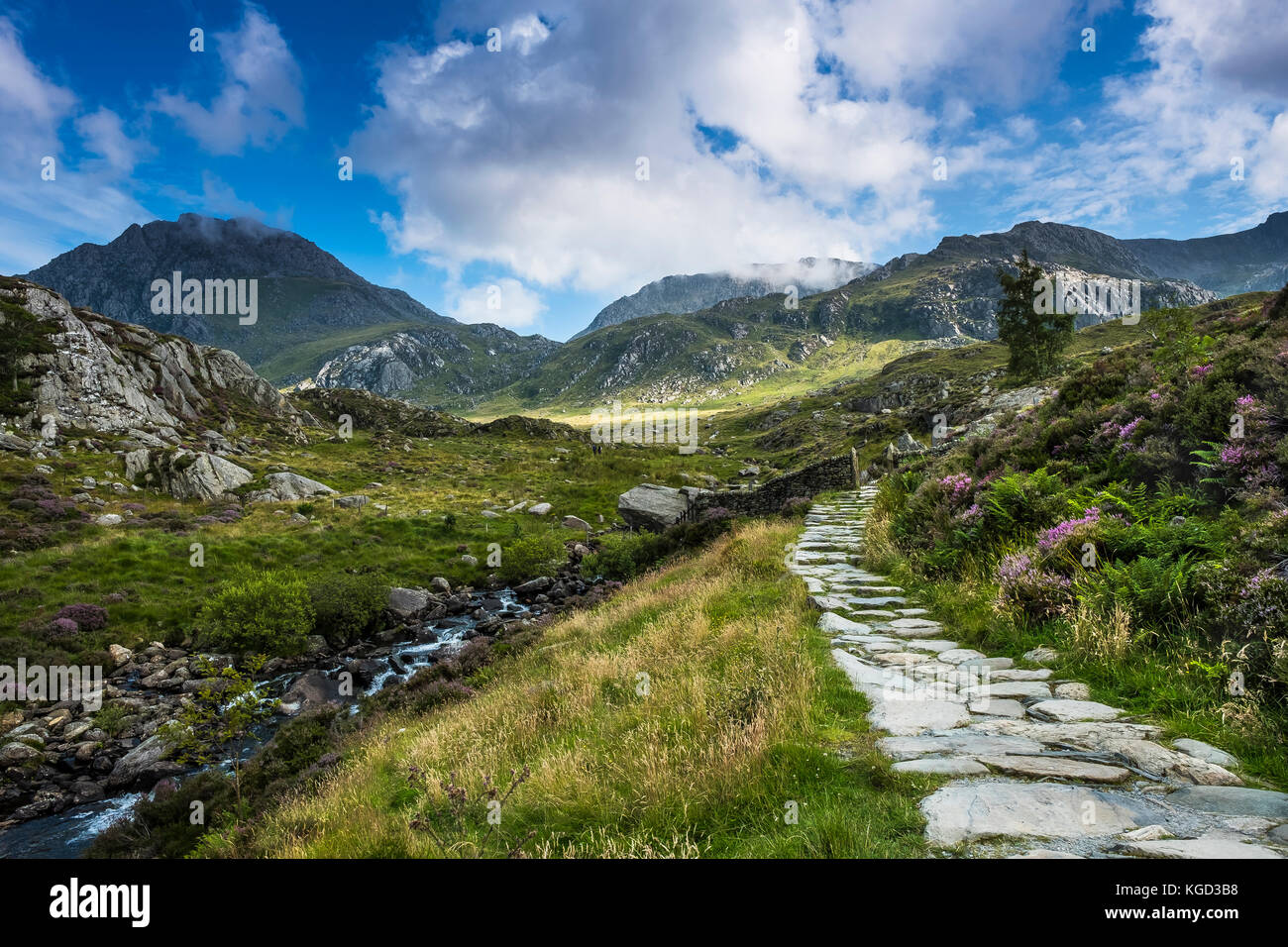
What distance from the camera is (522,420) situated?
84562 mm

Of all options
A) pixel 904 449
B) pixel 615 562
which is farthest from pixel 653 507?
pixel 904 449

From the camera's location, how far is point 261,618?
18.0 meters

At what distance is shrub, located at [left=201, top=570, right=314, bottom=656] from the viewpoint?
58.5 feet

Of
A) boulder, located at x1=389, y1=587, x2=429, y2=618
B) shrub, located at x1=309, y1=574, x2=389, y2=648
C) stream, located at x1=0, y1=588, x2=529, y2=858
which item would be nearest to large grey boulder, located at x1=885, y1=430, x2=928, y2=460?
boulder, located at x1=389, y1=587, x2=429, y2=618

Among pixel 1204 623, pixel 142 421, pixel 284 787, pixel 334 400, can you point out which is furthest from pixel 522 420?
pixel 1204 623

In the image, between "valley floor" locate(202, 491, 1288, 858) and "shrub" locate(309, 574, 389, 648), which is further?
"shrub" locate(309, 574, 389, 648)

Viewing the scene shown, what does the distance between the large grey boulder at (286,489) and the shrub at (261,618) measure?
18446 mm

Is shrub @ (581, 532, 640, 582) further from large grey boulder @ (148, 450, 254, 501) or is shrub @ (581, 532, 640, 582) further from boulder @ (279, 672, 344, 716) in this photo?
large grey boulder @ (148, 450, 254, 501)

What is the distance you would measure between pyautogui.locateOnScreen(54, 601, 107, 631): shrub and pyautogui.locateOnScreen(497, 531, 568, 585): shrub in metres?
14.3

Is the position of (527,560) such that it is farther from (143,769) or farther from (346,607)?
(143,769)
